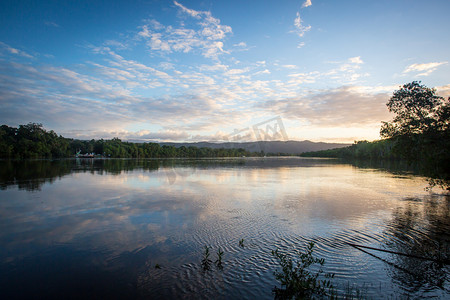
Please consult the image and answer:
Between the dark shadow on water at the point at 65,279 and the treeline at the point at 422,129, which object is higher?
the treeline at the point at 422,129

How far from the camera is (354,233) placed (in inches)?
480

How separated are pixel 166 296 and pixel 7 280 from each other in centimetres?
507

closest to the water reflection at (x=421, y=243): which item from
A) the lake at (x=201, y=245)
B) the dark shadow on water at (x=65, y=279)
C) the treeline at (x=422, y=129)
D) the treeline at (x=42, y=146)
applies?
the lake at (x=201, y=245)

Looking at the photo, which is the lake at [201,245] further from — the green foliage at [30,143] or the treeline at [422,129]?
the green foliage at [30,143]

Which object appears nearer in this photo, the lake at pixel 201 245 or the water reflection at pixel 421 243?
the lake at pixel 201 245

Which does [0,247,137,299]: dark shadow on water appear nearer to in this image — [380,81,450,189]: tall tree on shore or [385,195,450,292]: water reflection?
[385,195,450,292]: water reflection

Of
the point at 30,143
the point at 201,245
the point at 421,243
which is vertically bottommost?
the point at 421,243

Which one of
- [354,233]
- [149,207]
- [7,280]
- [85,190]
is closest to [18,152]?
[85,190]

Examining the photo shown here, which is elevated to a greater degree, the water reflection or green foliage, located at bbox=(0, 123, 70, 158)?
green foliage, located at bbox=(0, 123, 70, 158)

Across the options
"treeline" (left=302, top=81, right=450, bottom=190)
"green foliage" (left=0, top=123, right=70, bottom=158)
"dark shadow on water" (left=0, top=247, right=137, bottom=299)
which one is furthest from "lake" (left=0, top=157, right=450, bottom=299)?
"green foliage" (left=0, top=123, right=70, bottom=158)

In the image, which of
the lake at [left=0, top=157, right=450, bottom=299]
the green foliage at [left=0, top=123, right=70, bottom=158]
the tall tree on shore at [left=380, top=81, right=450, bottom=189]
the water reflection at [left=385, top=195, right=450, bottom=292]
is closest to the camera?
the lake at [left=0, top=157, right=450, bottom=299]

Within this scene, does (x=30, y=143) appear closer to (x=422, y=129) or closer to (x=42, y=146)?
(x=42, y=146)

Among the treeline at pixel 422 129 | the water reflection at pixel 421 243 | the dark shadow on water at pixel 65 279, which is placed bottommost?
the water reflection at pixel 421 243

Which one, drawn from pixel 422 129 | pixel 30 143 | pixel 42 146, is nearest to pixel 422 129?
pixel 422 129
